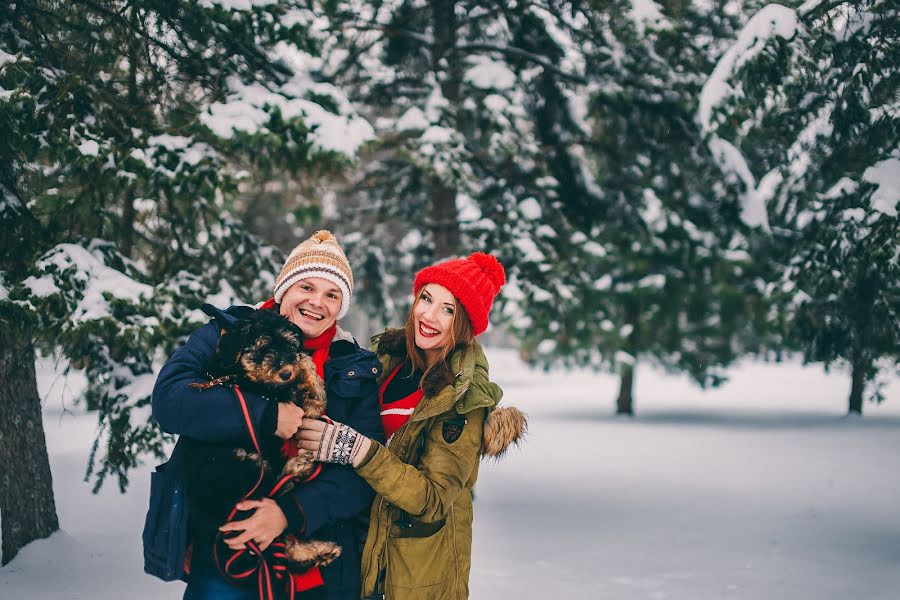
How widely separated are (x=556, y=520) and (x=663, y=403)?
14.2 m

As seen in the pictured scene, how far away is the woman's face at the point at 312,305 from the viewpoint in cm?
252

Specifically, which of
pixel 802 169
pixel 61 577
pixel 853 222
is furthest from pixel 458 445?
pixel 802 169

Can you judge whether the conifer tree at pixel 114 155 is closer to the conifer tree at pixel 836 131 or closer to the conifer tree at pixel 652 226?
the conifer tree at pixel 836 131

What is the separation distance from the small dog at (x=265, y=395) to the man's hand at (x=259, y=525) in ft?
0.13

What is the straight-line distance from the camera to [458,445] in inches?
99.0

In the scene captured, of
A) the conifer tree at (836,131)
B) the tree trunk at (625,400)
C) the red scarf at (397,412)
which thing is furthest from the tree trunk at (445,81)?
the tree trunk at (625,400)

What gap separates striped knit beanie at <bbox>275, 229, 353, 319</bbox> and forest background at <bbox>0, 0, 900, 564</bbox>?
8.22 feet

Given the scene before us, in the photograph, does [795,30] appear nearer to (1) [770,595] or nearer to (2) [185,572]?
(1) [770,595]

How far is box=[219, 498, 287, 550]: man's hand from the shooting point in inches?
84.4

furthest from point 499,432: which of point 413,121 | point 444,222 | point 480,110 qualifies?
point 444,222

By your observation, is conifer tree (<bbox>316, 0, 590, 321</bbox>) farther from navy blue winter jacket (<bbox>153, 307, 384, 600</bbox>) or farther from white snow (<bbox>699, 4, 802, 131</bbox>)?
navy blue winter jacket (<bbox>153, 307, 384, 600</bbox>)

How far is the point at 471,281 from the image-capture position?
109 inches

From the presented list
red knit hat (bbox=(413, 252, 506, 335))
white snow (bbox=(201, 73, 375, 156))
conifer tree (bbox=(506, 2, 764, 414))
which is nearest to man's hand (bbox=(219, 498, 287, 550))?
red knit hat (bbox=(413, 252, 506, 335))

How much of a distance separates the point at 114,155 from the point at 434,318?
3293mm
